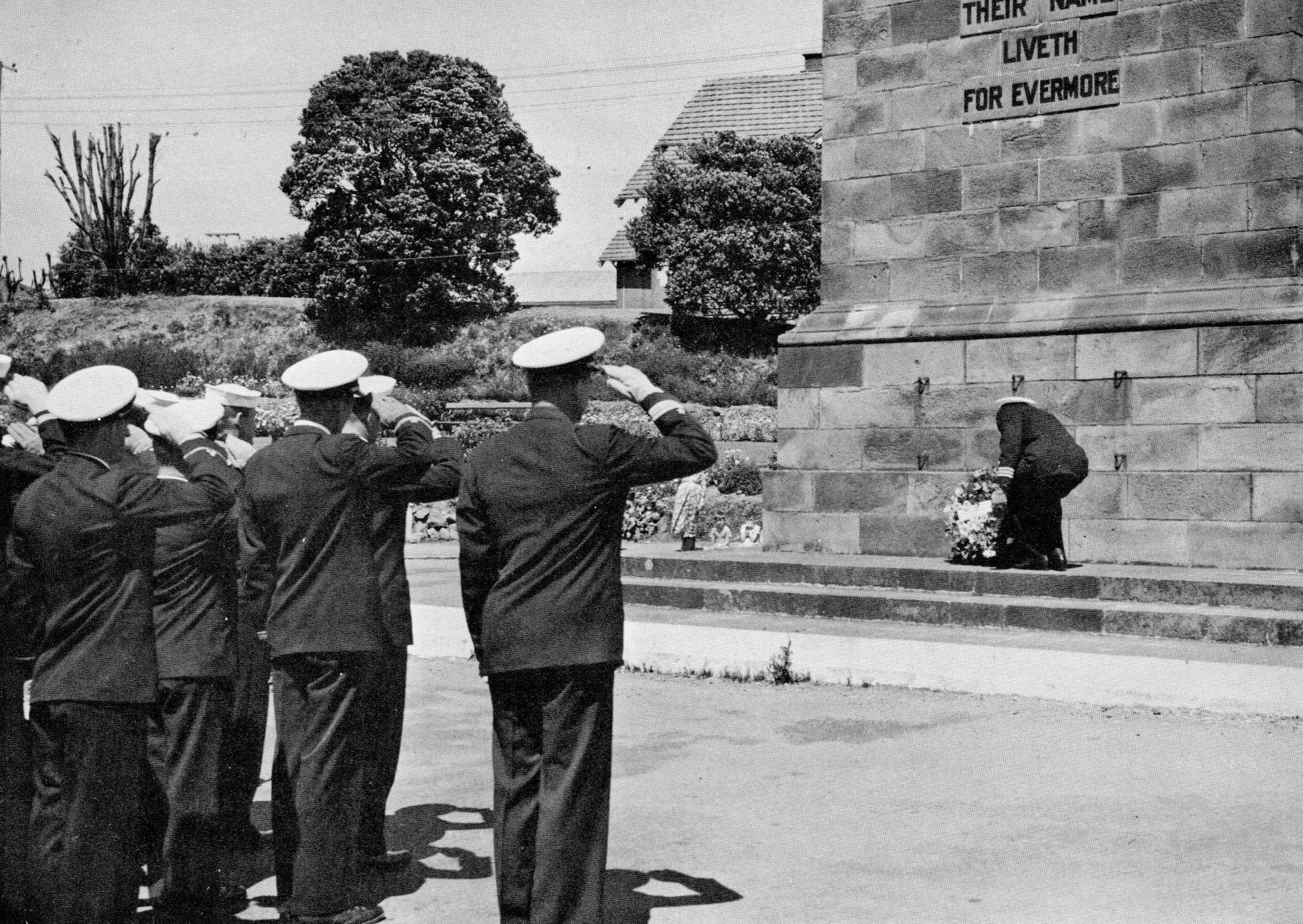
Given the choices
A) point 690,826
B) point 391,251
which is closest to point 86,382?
point 690,826

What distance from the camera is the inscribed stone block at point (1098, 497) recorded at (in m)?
12.0

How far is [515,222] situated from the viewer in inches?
2153

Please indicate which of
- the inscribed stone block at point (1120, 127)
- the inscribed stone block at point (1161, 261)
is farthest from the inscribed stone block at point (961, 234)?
the inscribed stone block at point (1161, 261)

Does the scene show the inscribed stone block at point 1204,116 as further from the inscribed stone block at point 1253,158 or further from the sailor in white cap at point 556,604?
the sailor in white cap at point 556,604

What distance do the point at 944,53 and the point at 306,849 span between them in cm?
1005

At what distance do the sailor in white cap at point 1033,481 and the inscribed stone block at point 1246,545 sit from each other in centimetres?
107

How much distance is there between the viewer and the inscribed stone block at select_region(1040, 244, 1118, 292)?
40.4 feet

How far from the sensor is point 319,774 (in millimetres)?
5223

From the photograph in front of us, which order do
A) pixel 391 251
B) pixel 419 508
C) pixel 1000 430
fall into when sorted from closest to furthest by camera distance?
pixel 1000 430
pixel 419 508
pixel 391 251

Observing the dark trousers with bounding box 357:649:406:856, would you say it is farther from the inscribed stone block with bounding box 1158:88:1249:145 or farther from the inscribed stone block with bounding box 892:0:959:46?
the inscribed stone block with bounding box 892:0:959:46

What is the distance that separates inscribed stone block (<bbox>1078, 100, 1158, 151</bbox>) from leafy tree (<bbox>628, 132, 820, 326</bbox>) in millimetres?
34952

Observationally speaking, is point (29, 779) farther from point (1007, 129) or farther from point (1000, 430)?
point (1007, 129)

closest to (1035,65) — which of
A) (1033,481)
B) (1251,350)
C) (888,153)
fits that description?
(888,153)

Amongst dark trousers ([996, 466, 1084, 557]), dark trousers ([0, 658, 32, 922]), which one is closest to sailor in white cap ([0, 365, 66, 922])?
dark trousers ([0, 658, 32, 922])
